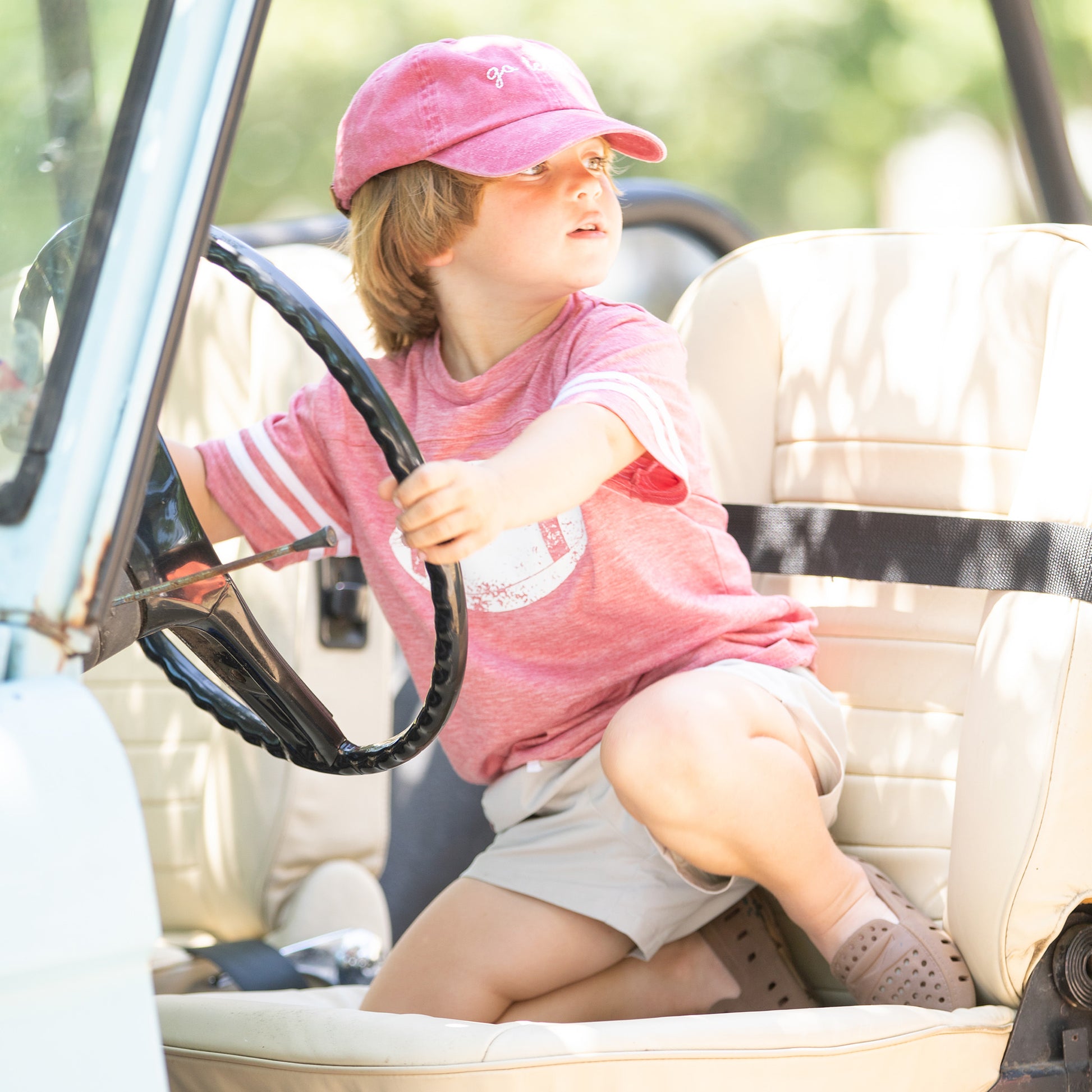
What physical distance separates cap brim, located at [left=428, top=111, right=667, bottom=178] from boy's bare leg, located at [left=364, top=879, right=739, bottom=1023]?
0.77 m

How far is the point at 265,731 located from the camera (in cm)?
128

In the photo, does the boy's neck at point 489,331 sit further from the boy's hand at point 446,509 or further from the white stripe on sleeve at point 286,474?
the boy's hand at point 446,509

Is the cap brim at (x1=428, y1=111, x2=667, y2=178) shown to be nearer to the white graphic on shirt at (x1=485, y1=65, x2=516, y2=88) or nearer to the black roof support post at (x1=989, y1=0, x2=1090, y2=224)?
the white graphic on shirt at (x1=485, y1=65, x2=516, y2=88)

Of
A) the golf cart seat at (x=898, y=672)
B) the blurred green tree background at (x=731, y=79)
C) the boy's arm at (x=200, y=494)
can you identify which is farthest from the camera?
the blurred green tree background at (x=731, y=79)

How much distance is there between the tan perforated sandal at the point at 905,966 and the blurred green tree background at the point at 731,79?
881cm

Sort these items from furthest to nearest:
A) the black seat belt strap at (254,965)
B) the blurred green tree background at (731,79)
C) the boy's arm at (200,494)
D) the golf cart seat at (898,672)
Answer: the blurred green tree background at (731,79) < the black seat belt strap at (254,965) < the boy's arm at (200,494) < the golf cart seat at (898,672)

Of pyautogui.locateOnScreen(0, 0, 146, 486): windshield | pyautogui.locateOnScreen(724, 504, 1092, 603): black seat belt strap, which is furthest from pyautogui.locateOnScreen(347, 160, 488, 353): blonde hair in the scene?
pyautogui.locateOnScreen(0, 0, 146, 486): windshield

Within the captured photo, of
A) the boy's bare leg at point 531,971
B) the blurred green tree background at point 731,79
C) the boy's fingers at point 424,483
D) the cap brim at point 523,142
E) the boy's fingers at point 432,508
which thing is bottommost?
the boy's bare leg at point 531,971

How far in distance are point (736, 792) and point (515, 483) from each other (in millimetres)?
408

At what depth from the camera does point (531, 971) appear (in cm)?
147

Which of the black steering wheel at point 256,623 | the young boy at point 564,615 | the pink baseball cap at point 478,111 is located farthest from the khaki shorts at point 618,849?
the pink baseball cap at point 478,111

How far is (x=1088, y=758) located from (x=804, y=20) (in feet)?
32.7

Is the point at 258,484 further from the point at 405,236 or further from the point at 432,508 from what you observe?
the point at 432,508

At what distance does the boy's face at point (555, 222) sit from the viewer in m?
1.44
